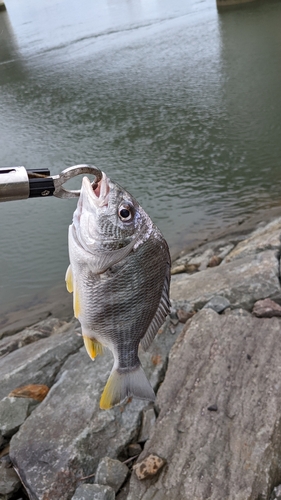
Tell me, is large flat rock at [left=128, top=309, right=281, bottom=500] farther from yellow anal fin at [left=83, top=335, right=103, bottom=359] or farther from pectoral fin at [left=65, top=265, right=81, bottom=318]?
pectoral fin at [left=65, top=265, right=81, bottom=318]

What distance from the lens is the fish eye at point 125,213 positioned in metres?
2.05

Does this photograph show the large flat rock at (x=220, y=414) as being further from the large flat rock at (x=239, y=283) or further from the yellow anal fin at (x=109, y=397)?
the yellow anal fin at (x=109, y=397)

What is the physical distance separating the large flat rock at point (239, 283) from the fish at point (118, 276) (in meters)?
2.22

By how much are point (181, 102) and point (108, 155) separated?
3.43 m

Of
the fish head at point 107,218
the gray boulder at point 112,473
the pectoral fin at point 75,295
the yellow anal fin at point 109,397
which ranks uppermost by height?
the fish head at point 107,218

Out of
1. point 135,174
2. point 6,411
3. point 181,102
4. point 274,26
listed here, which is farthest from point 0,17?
point 6,411

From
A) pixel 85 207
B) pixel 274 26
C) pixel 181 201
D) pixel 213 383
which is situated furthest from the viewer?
pixel 274 26

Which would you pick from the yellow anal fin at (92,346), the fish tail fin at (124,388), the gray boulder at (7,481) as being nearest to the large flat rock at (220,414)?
the gray boulder at (7,481)

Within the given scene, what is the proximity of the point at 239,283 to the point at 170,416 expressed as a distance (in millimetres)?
1670

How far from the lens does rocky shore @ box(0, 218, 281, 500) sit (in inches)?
118

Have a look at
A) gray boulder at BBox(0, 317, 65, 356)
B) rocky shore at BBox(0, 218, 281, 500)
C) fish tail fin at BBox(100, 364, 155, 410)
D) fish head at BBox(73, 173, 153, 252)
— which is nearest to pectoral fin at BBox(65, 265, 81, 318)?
fish head at BBox(73, 173, 153, 252)

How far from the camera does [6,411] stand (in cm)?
379

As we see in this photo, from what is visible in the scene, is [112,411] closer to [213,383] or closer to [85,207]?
[213,383]

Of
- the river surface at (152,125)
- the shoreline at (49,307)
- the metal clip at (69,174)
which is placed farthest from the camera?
the river surface at (152,125)
